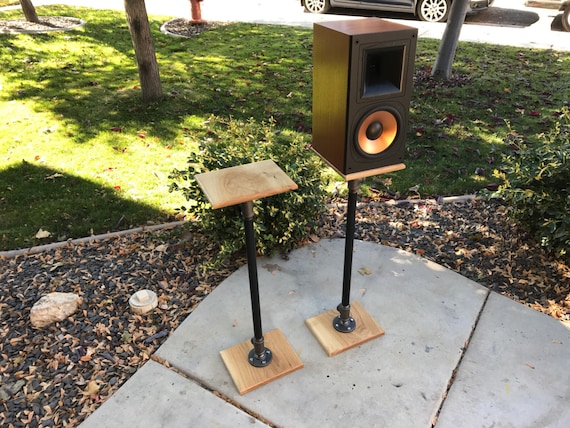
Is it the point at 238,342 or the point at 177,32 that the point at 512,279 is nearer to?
the point at 238,342

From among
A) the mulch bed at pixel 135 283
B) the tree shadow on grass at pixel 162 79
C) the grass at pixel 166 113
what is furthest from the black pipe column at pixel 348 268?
the tree shadow on grass at pixel 162 79

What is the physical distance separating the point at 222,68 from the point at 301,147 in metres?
4.15

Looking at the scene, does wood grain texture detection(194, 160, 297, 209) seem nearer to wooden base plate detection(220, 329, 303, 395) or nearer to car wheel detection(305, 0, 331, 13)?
wooden base plate detection(220, 329, 303, 395)

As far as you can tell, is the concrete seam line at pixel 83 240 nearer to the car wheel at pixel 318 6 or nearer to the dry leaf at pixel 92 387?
the dry leaf at pixel 92 387

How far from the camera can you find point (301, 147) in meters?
3.43

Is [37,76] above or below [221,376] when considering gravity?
above

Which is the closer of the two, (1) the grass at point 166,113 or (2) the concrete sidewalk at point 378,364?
(2) the concrete sidewalk at point 378,364

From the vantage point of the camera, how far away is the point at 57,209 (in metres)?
3.95

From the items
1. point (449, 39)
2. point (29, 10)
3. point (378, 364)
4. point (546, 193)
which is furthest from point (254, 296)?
point (29, 10)

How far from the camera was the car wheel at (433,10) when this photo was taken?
30.3 feet

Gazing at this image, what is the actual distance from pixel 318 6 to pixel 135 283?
350 inches

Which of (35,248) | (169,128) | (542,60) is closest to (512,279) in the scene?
(35,248)

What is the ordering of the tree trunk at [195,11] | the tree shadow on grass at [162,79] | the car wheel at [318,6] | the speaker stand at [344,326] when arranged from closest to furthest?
the speaker stand at [344,326], the tree shadow on grass at [162,79], the tree trunk at [195,11], the car wheel at [318,6]

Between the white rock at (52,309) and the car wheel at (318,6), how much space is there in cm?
908
